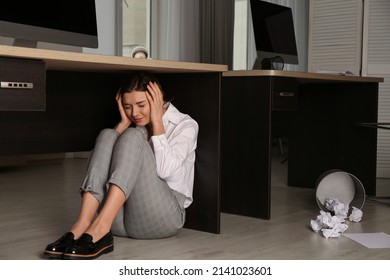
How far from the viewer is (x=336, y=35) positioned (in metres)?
5.07

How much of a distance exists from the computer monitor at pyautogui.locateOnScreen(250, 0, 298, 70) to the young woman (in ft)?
3.80

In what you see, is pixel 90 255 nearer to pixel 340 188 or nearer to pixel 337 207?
pixel 337 207

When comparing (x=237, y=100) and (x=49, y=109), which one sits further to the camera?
(x=237, y=100)

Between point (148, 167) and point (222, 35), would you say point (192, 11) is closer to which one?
point (222, 35)

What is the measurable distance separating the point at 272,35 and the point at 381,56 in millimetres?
1574

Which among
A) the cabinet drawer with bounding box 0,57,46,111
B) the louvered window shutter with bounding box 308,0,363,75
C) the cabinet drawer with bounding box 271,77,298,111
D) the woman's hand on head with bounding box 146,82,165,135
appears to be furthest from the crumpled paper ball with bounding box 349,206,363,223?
the louvered window shutter with bounding box 308,0,363,75

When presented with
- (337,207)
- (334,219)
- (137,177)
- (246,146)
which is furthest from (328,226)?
(137,177)

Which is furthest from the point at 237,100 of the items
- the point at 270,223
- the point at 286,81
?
the point at 270,223

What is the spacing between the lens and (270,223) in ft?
9.83

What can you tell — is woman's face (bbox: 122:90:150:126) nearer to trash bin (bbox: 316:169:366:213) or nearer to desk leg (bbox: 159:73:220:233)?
desk leg (bbox: 159:73:220:233)

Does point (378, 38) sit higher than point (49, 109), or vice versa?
point (378, 38)

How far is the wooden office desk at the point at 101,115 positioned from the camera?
249cm

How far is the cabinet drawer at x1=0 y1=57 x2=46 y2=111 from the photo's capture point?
6.10 feet

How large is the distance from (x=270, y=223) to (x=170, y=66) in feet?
3.42
